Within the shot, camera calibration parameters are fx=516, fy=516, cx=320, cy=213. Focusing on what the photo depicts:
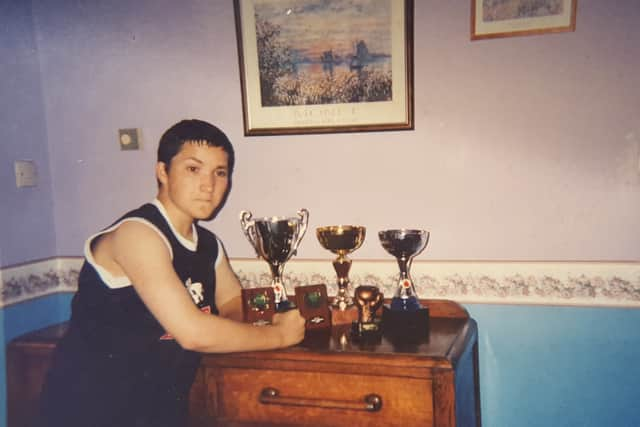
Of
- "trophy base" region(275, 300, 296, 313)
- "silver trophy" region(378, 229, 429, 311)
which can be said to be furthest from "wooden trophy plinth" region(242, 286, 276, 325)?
"silver trophy" region(378, 229, 429, 311)

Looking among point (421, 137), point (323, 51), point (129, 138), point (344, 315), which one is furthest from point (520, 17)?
point (129, 138)

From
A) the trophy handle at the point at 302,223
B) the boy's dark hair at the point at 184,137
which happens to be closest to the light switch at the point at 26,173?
the boy's dark hair at the point at 184,137

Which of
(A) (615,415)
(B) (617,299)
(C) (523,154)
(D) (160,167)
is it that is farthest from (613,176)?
(D) (160,167)

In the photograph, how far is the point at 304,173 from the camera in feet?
6.45

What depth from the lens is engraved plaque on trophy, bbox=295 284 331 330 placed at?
1563 mm

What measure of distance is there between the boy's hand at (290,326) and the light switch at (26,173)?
4.17ft

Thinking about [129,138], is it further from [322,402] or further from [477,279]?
[477,279]

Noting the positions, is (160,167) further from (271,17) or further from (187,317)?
(271,17)

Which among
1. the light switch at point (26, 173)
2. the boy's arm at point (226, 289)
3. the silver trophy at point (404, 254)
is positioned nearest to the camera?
the silver trophy at point (404, 254)

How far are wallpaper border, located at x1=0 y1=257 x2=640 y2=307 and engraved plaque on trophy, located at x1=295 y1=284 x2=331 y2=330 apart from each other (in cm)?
37

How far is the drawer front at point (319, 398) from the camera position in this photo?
133cm

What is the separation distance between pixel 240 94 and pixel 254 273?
2.30ft

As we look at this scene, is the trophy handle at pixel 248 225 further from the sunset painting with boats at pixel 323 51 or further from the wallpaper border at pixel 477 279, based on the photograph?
the sunset painting with boats at pixel 323 51

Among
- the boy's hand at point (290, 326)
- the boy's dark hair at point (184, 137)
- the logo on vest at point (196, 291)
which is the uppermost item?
the boy's dark hair at point (184, 137)
